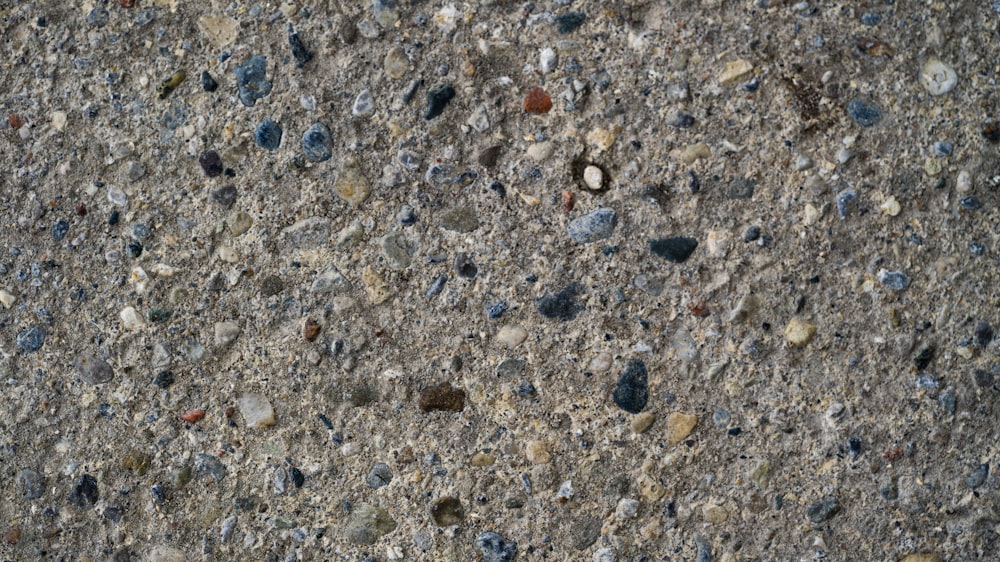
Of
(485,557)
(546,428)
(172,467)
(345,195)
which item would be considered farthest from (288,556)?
(345,195)

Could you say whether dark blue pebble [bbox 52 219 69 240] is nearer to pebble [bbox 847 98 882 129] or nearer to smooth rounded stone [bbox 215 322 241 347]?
smooth rounded stone [bbox 215 322 241 347]

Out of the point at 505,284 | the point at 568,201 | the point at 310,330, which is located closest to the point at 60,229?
the point at 310,330

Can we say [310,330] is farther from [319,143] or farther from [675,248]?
[675,248]

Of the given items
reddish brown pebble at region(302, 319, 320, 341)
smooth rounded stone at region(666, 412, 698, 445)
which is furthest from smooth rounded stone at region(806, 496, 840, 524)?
reddish brown pebble at region(302, 319, 320, 341)

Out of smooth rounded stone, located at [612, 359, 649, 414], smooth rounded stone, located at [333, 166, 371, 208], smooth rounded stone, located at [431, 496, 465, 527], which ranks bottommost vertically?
smooth rounded stone, located at [431, 496, 465, 527]

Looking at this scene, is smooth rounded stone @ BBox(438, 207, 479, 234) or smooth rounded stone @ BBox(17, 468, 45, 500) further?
smooth rounded stone @ BBox(17, 468, 45, 500)

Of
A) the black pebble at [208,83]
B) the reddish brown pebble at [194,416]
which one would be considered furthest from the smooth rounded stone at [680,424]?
the black pebble at [208,83]

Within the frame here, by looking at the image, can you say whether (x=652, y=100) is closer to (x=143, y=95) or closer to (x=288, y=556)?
(x=143, y=95)
